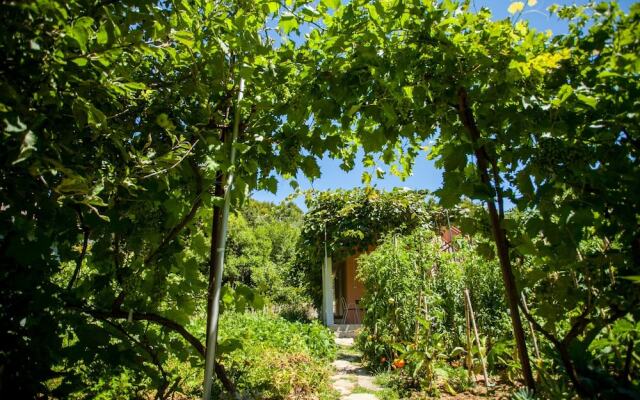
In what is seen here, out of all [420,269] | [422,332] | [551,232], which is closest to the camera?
[551,232]

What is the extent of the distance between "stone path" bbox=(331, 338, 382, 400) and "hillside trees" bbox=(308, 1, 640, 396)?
2734 millimetres

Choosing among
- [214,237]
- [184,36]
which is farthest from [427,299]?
[184,36]

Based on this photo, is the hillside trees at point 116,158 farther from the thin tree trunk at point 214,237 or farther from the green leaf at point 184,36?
the thin tree trunk at point 214,237

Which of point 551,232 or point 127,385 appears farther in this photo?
point 127,385

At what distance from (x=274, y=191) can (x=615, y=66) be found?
144cm

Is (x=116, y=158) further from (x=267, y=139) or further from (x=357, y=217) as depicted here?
(x=357, y=217)

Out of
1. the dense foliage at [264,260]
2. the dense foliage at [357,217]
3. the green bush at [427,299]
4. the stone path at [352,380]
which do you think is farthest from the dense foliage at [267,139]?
the dense foliage at [264,260]

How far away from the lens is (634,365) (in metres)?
2.00

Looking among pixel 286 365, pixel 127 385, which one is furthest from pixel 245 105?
pixel 286 365

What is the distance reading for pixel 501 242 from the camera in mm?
1627

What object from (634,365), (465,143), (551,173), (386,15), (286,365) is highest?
(386,15)

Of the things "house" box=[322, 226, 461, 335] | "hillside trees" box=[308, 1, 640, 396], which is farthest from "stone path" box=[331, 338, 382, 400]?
"house" box=[322, 226, 461, 335]

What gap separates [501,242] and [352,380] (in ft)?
12.2

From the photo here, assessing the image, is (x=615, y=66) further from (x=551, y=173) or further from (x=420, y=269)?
(x=420, y=269)
